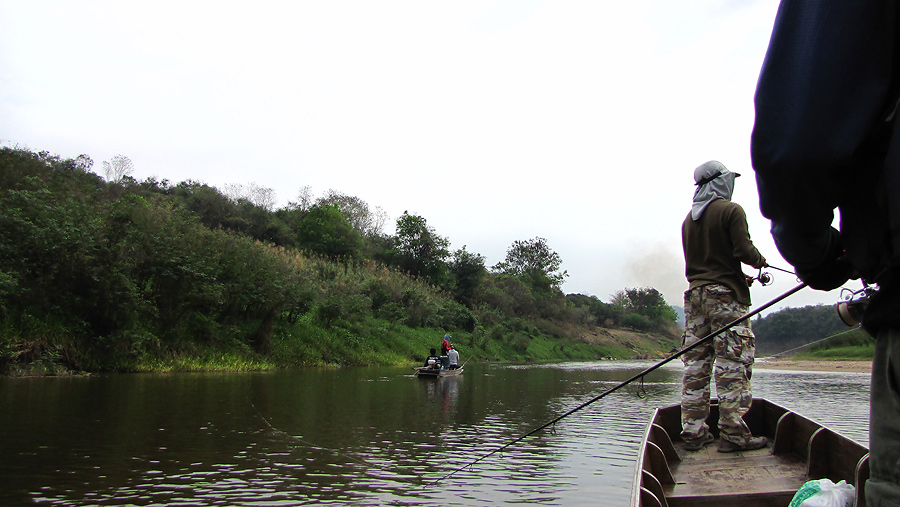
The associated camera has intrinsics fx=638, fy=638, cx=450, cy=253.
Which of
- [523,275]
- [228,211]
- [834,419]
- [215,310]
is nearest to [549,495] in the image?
[834,419]

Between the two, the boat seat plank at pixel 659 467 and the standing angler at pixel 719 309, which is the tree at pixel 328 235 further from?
the boat seat plank at pixel 659 467

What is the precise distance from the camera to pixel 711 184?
523 cm

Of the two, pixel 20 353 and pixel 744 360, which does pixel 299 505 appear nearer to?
pixel 744 360

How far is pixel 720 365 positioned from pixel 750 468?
89 centimetres

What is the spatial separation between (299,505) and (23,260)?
14367 millimetres

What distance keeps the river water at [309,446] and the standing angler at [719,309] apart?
3.16 ft

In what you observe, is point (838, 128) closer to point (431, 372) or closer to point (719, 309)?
point (719, 309)

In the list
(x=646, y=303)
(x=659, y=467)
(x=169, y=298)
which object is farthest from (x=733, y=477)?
(x=646, y=303)

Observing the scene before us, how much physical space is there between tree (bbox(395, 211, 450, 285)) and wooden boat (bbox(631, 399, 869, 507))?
42.1 m

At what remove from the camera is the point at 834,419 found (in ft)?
29.5

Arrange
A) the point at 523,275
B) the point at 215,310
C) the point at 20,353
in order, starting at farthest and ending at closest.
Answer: the point at 523,275 < the point at 215,310 < the point at 20,353

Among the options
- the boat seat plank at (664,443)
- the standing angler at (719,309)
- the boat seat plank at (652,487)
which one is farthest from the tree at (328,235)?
the boat seat plank at (652,487)

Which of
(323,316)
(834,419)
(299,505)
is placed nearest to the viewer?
(299,505)

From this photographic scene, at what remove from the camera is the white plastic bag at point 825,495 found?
1.94 metres
